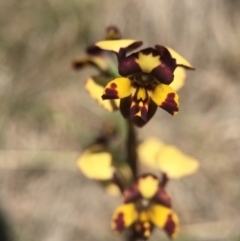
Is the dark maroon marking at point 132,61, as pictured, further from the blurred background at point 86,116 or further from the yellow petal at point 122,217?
the blurred background at point 86,116

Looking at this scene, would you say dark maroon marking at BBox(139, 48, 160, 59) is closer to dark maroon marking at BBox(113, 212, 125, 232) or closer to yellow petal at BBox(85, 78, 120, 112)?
yellow petal at BBox(85, 78, 120, 112)

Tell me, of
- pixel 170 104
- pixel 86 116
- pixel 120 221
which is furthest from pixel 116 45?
pixel 86 116

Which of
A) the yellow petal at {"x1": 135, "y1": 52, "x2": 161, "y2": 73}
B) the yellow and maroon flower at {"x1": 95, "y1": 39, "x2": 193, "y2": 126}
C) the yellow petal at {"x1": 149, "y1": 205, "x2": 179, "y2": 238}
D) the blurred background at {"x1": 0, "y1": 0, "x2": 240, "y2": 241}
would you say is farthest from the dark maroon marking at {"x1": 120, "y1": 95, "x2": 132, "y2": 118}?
the blurred background at {"x1": 0, "y1": 0, "x2": 240, "y2": 241}

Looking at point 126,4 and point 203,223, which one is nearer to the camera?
point 203,223

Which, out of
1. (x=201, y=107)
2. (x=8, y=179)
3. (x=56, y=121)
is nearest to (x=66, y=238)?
(x=8, y=179)

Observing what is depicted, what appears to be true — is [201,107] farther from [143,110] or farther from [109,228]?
[143,110]

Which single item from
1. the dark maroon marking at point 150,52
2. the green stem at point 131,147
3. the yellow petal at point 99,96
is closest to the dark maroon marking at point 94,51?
the yellow petal at point 99,96
